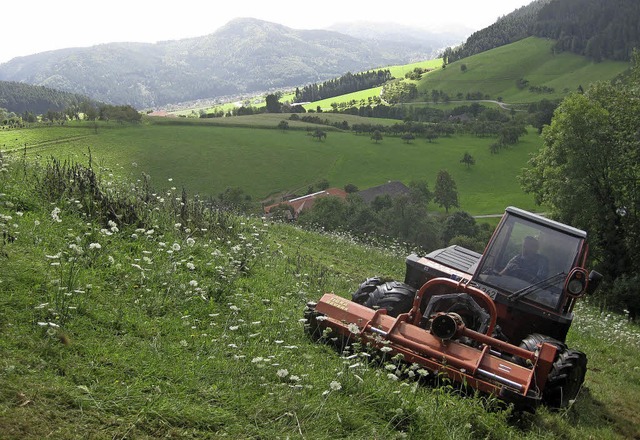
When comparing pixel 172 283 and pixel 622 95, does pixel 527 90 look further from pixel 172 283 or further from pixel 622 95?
pixel 172 283

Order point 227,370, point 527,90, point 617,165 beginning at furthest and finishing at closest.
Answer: point 527,90
point 617,165
point 227,370

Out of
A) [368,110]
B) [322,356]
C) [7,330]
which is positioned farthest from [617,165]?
[368,110]

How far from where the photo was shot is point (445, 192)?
8331cm

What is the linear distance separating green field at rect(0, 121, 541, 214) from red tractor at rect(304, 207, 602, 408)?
2694 inches

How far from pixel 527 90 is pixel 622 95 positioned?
15303 cm

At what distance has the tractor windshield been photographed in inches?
347

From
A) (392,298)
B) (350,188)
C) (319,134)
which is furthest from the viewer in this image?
(319,134)

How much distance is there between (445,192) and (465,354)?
3080 inches

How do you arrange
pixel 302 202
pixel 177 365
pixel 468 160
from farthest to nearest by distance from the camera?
pixel 468 160 → pixel 302 202 → pixel 177 365

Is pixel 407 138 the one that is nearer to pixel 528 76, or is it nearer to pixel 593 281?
pixel 528 76

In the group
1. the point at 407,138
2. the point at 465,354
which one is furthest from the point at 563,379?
the point at 407,138

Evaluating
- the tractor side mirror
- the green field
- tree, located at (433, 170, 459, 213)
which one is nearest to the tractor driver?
the tractor side mirror

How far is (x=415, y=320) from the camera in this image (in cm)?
791

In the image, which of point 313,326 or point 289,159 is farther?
point 289,159
